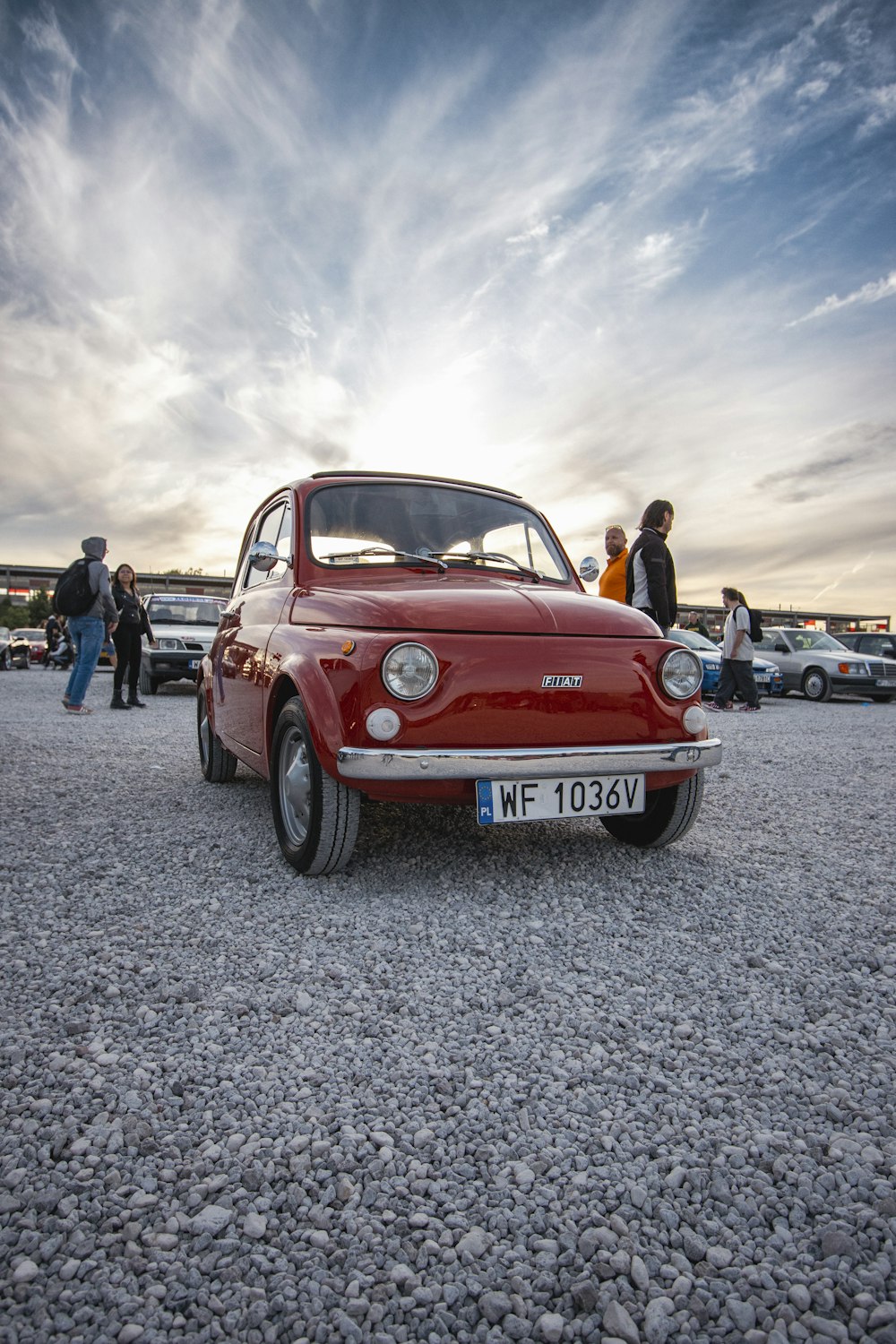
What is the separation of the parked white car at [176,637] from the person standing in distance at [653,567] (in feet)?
24.9

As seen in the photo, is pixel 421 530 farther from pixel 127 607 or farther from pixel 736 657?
pixel 736 657

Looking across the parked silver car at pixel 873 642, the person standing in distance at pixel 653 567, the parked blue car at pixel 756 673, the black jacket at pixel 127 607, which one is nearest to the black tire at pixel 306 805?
the person standing in distance at pixel 653 567

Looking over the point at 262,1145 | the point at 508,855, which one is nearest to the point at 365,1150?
the point at 262,1145

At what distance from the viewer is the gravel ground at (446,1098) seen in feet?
4.20

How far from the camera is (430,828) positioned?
3.98 meters

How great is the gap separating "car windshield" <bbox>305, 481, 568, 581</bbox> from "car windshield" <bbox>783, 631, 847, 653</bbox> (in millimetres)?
13206

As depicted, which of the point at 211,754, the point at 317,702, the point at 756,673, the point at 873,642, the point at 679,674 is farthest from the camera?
the point at 873,642

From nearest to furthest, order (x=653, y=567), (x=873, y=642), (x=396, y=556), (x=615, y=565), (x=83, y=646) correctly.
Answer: (x=396, y=556) < (x=653, y=567) < (x=615, y=565) < (x=83, y=646) < (x=873, y=642)

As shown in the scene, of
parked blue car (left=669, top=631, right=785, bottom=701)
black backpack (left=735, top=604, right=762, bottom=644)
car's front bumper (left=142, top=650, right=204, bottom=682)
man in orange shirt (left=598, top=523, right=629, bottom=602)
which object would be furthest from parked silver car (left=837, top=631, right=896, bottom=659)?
car's front bumper (left=142, top=650, right=204, bottom=682)

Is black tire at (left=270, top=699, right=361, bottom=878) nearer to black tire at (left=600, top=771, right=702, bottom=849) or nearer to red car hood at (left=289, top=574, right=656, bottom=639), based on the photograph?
red car hood at (left=289, top=574, right=656, bottom=639)

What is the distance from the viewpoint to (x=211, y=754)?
17.1 ft

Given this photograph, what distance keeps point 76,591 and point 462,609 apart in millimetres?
6370

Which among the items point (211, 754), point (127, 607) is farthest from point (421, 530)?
point (127, 607)

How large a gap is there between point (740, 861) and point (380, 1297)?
9.13 ft
